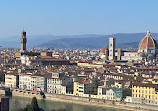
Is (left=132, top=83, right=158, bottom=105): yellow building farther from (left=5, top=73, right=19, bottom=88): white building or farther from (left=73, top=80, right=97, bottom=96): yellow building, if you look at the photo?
(left=5, top=73, right=19, bottom=88): white building

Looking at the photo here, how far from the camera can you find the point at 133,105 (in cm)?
3462

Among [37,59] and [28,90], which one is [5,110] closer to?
[28,90]

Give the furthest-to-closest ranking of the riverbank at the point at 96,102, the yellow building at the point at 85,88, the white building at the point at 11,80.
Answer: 1. the white building at the point at 11,80
2. the yellow building at the point at 85,88
3. the riverbank at the point at 96,102

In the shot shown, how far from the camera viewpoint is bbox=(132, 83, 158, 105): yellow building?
114ft

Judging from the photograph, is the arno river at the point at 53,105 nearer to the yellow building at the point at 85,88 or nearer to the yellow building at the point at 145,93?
the yellow building at the point at 85,88

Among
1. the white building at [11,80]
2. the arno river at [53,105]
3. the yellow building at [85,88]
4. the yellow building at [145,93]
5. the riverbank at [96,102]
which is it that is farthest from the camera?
the white building at [11,80]

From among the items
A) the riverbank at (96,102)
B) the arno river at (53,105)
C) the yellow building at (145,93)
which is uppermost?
the yellow building at (145,93)

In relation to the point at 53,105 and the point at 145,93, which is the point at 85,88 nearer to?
the point at 53,105

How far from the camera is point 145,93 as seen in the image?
35375 mm

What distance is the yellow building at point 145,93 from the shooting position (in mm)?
34669

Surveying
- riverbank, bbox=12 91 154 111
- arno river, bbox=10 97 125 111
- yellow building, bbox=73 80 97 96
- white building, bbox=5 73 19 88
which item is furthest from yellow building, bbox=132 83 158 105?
white building, bbox=5 73 19 88

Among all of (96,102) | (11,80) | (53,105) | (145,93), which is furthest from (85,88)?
(11,80)

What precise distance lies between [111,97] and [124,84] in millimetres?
2881

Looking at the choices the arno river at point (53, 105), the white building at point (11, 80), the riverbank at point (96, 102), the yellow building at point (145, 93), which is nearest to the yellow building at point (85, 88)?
the riverbank at point (96, 102)
